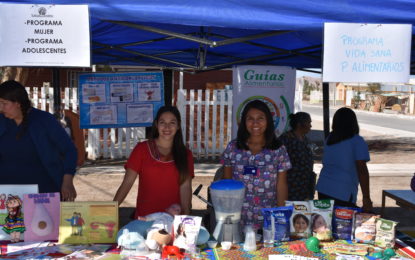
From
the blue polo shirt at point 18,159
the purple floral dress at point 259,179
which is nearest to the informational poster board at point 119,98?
the blue polo shirt at point 18,159

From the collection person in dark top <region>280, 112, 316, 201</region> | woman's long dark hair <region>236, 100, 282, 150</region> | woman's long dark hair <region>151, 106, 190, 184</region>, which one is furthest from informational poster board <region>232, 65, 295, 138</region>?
woman's long dark hair <region>151, 106, 190, 184</region>

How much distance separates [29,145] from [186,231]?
126cm

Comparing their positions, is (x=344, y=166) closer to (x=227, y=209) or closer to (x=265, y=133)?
(x=265, y=133)

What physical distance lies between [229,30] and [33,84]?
1127cm

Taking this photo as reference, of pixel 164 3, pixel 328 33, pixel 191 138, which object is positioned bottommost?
pixel 191 138

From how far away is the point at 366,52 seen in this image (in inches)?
94.2

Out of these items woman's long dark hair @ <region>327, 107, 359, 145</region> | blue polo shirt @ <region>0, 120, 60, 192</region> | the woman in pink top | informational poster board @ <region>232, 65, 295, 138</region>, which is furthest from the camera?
→ informational poster board @ <region>232, 65, 295, 138</region>

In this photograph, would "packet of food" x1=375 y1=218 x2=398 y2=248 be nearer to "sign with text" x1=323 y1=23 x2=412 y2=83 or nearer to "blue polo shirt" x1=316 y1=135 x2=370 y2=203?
"sign with text" x1=323 y1=23 x2=412 y2=83

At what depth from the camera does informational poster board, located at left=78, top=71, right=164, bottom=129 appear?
4629 mm

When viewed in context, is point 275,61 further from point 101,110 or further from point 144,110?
point 101,110

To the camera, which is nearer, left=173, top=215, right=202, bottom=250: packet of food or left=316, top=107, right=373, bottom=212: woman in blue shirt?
left=173, top=215, right=202, bottom=250: packet of food

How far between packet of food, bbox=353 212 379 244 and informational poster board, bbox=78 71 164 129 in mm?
2860

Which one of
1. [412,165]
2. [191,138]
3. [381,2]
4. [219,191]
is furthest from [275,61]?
[412,165]

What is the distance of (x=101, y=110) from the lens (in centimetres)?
470
